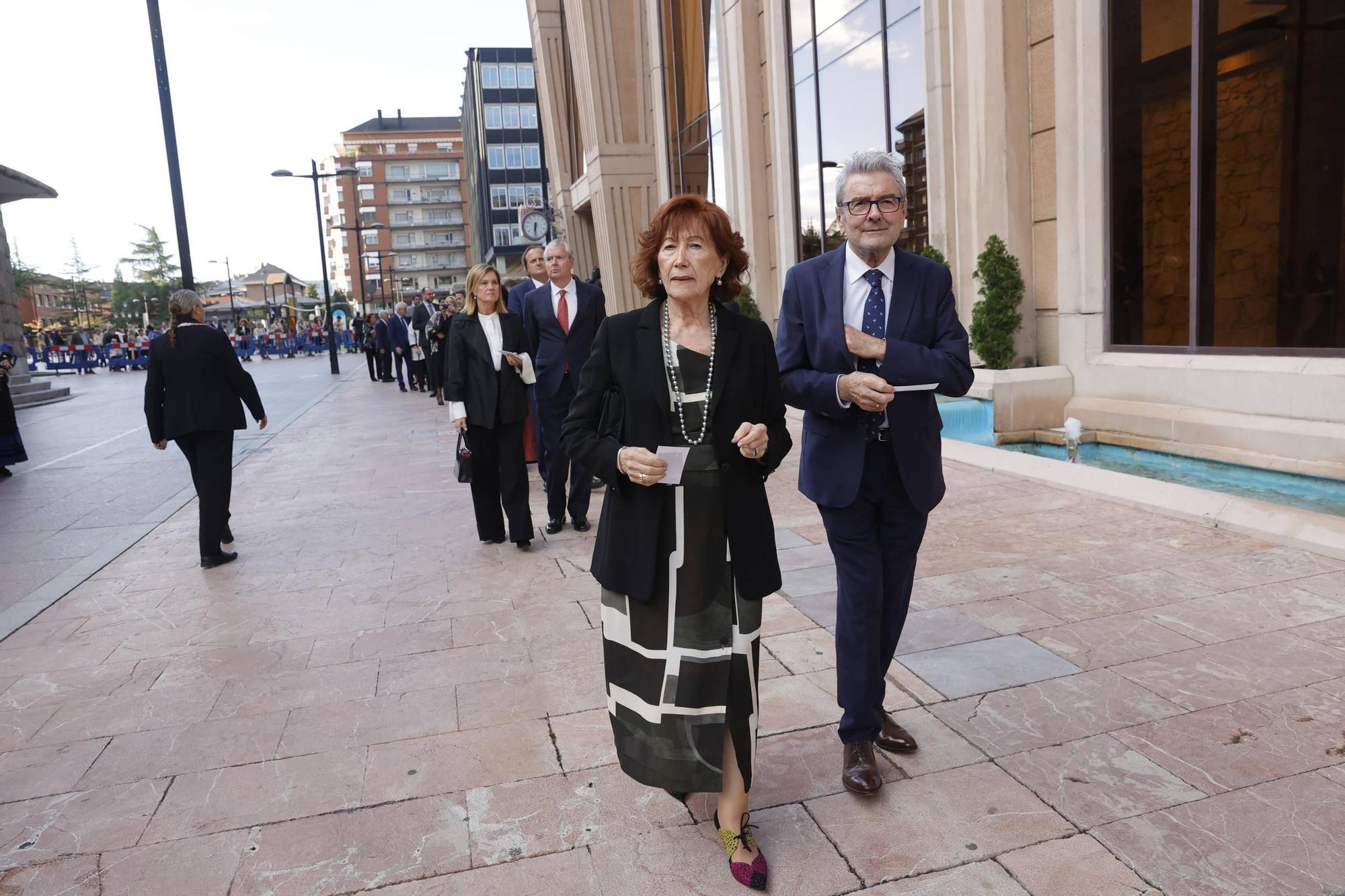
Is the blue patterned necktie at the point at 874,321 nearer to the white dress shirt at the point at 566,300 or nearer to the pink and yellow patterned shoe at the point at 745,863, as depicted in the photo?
the pink and yellow patterned shoe at the point at 745,863

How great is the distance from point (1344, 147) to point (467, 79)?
273 feet

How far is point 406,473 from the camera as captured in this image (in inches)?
402

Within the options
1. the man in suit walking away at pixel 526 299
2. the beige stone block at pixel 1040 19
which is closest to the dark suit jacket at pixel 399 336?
the man in suit walking away at pixel 526 299

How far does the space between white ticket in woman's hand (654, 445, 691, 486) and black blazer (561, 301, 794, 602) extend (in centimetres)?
10

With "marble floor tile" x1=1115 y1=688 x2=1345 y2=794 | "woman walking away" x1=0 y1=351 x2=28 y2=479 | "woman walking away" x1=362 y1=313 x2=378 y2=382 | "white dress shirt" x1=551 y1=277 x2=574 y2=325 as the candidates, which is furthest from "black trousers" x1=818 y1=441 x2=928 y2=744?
"woman walking away" x1=362 y1=313 x2=378 y2=382

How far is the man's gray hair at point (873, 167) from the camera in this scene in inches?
113

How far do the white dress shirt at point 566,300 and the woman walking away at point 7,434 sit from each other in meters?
8.05

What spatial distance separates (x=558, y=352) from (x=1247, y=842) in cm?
555

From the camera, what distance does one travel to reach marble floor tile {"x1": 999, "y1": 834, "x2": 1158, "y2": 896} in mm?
2457

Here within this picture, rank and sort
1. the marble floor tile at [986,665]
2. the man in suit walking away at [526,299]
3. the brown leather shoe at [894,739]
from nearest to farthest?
1. the brown leather shoe at [894,739]
2. the marble floor tile at [986,665]
3. the man in suit walking away at [526,299]

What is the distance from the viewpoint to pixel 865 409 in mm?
Result: 2867

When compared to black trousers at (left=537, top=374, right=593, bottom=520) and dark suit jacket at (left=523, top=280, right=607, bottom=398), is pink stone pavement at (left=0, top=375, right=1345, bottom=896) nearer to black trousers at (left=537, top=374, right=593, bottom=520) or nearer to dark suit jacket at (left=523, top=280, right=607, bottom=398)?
black trousers at (left=537, top=374, right=593, bottom=520)

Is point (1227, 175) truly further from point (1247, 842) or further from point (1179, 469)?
point (1247, 842)

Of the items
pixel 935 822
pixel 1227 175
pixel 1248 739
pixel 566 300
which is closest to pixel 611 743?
pixel 935 822
